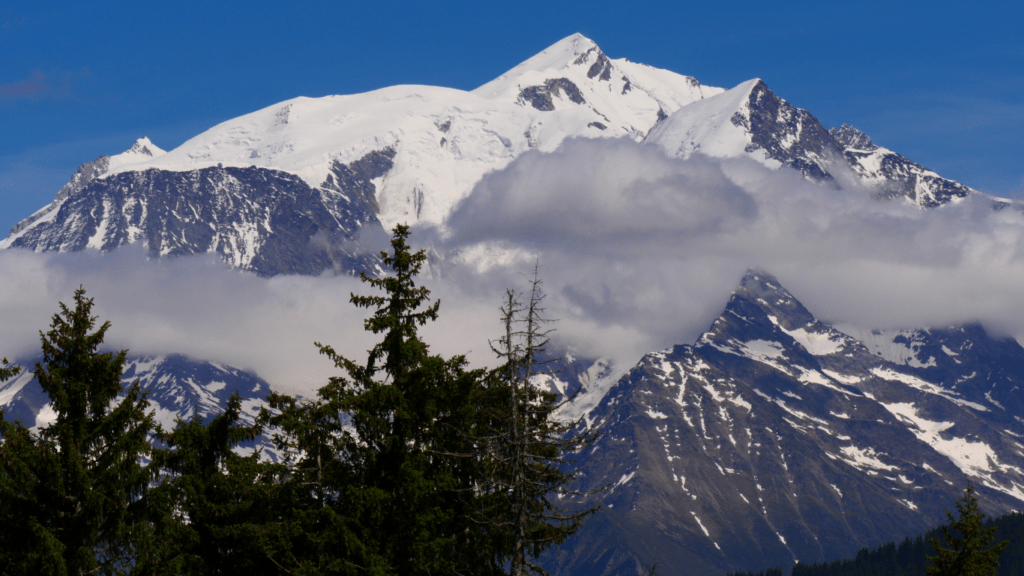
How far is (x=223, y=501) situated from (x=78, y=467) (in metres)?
9.51

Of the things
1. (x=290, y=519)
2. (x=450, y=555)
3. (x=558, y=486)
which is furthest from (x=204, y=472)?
(x=558, y=486)

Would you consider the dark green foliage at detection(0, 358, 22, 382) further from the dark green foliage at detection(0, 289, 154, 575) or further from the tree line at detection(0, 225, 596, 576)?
the dark green foliage at detection(0, 289, 154, 575)

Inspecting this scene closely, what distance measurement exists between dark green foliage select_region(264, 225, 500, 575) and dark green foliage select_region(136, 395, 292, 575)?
140cm

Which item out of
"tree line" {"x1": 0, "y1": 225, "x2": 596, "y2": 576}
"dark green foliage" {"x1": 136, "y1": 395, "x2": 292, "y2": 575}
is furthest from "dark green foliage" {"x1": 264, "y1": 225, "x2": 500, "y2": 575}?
"dark green foliage" {"x1": 136, "y1": 395, "x2": 292, "y2": 575}

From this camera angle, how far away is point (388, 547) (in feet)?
120

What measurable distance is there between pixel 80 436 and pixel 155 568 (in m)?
4.40

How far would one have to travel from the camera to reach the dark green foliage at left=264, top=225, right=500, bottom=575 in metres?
36.0

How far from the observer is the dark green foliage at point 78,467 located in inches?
1208

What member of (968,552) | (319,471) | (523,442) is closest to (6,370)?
(319,471)

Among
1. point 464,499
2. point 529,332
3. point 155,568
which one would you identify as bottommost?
point 155,568

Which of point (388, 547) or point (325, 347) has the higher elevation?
point (325, 347)

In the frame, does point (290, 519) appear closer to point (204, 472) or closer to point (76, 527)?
point (204, 472)

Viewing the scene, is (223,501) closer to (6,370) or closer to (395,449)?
(395,449)

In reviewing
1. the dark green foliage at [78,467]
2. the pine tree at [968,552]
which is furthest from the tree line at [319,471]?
the pine tree at [968,552]
